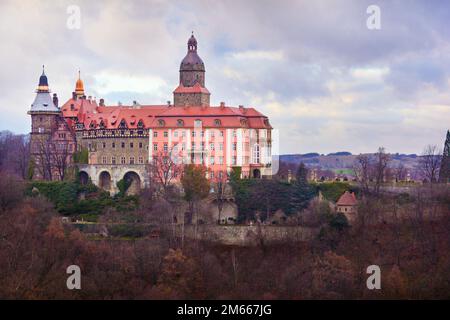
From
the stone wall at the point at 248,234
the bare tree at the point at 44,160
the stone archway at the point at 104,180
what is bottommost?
the stone wall at the point at 248,234

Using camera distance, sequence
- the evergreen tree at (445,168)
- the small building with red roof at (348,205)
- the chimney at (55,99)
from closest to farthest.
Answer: the small building with red roof at (348,205) → the evergreen tree at (445,168) → the chimney at (55,99)

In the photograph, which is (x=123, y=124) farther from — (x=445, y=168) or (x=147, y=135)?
(x=445, y=168)

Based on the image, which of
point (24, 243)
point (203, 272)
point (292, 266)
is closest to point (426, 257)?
point (292, 266)

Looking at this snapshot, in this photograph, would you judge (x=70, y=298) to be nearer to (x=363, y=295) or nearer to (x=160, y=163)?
(x=363, y=295)

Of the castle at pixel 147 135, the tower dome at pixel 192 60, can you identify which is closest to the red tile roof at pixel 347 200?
the castle at pixel 147 135

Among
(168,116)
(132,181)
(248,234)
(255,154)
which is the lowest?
(248,234)

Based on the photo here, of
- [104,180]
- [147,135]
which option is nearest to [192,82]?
[147,135]

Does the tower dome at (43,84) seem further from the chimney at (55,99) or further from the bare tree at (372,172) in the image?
the bare tree at (372,172)
